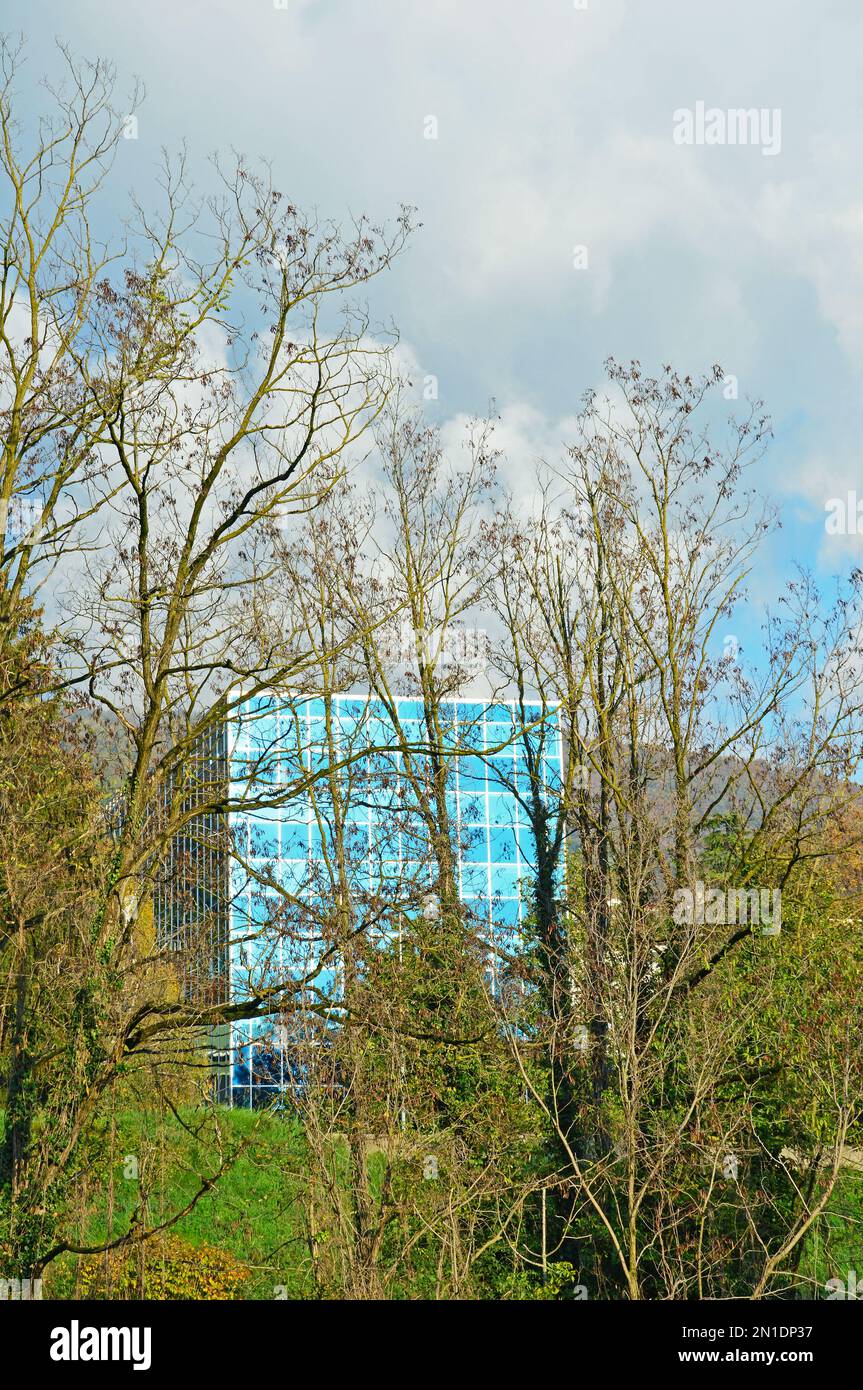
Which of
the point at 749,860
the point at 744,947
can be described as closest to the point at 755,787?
the point at 749,860

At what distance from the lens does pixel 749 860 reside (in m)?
16.1

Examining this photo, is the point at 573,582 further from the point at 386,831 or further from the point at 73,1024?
the point at 73,1024

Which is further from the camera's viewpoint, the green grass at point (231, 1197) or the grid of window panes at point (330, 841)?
the green grass at point (231, 1197)

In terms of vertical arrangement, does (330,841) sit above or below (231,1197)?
above

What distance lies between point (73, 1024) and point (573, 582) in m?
11.1

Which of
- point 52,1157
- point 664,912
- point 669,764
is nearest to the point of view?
point 52,1157

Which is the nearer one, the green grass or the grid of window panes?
the grid of window panes

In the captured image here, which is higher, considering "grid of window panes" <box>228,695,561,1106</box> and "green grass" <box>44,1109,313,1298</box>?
"grid of window panes" <box>228,695,561,1106</box>

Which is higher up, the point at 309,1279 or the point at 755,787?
the point at 755,787

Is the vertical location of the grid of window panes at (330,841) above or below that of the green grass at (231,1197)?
above

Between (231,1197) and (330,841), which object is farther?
(231,1197)
